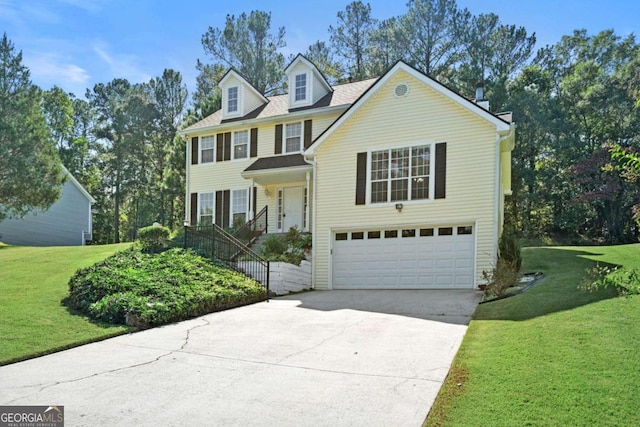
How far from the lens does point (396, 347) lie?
293 inches

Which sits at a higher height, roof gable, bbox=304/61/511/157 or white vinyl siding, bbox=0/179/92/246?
roof gable, bbox=304/61/511/157

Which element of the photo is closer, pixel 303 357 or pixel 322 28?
pixel 303 357

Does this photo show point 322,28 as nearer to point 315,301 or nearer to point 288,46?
point 288,46

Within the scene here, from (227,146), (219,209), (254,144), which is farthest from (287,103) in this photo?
(219,209)

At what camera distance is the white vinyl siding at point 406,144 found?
556 inches

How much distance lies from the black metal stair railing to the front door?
475 centimetres

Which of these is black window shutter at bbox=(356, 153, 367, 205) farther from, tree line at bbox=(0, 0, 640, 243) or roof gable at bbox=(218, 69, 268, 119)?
tree line at bbox=(0, 0, 640, 243)

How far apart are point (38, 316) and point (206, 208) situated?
519 inches

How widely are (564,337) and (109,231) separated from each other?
4181 cm

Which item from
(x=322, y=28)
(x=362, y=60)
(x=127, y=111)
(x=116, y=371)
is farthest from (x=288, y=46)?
(x=116, y=371)

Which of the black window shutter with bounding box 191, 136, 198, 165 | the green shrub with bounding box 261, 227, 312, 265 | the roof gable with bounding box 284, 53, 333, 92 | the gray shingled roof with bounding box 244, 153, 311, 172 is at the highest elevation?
the roof gable with bounding box 284, 53, 333, 92

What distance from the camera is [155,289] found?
35.3 ft

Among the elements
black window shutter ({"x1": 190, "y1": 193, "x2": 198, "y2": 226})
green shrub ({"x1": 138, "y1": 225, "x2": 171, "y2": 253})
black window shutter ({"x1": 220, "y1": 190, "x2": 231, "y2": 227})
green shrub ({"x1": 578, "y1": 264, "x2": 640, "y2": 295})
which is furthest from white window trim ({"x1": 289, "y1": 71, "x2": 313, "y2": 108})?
green shrub ({"x1": 578, "y1": 264, "x2": 640, "y2": 295})

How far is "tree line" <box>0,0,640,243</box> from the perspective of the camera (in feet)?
93.7
